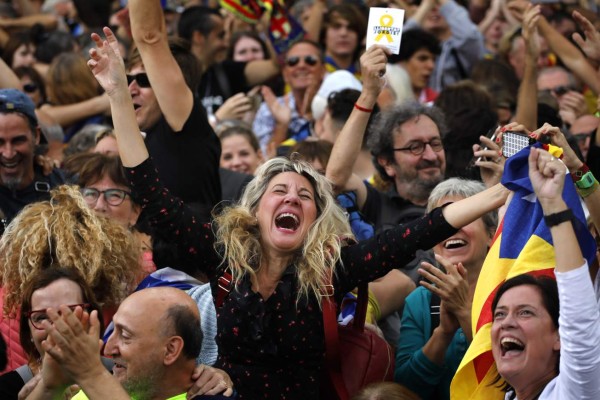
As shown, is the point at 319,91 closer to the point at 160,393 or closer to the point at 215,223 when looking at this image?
the point at 215,223

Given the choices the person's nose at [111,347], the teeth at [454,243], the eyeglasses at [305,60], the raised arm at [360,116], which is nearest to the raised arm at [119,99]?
the person's nose at [111,347]

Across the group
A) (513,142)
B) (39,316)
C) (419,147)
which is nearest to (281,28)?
(419,147)

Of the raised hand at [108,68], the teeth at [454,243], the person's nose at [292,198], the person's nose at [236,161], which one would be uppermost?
the raised hand at [108,68]

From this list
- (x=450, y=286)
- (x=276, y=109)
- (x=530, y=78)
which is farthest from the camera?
(x=276, y=109)

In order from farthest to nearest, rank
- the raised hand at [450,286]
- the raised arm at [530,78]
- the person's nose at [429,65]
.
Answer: the person's nose at [429,65], the raised arm at [530,78], the raised hand at [450,286]

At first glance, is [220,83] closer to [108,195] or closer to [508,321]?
[108,195]

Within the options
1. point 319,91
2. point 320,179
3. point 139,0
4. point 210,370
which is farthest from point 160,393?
point 319,91

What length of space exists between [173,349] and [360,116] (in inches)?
70.7

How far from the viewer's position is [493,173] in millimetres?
5617

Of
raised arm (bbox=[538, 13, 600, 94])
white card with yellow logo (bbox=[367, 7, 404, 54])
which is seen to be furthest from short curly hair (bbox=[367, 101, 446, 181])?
raised arm (bbox=[538, 13, 600, 94])

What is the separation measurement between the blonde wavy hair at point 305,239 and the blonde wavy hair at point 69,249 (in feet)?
1.90

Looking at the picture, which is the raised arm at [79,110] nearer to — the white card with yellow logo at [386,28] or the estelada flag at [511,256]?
the white card with yellow logo at [386,28]

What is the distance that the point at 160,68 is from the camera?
6.01 metres

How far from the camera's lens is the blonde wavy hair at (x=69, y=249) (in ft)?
18.2
